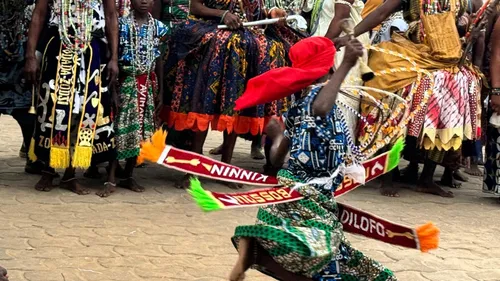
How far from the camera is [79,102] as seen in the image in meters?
6.87

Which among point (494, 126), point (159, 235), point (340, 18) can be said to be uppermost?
point (340, 18)

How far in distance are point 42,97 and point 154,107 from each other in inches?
39.1

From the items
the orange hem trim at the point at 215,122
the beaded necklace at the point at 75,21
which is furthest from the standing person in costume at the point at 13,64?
the orange hem trim at the point at 215,122

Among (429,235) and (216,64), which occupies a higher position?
(216,64)

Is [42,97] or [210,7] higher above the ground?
[210,7]

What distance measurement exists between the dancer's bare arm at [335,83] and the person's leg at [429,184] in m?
4.16

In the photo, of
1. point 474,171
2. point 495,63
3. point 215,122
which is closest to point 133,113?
point 215,122

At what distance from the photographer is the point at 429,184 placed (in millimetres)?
8062

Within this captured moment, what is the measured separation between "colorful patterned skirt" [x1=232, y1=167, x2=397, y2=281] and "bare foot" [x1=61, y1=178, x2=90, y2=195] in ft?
10.4

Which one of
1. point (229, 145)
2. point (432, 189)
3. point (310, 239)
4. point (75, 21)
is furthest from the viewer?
point (432, 189)

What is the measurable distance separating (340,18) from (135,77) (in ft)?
5.75

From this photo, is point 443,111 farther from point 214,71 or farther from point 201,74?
point 201,74

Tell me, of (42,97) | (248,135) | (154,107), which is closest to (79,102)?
(42,97)

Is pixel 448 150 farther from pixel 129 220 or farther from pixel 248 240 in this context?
pixel 248 240
